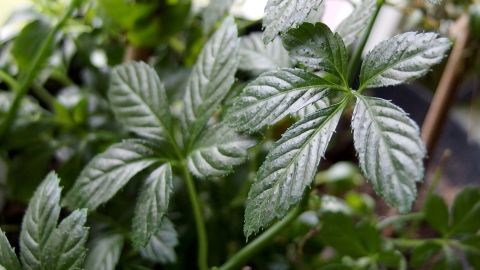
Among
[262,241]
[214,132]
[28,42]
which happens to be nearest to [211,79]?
[214,132]

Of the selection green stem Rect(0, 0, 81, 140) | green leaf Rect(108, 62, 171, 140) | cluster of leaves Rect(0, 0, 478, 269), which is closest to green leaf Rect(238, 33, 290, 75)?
cluster of leaves Rect(0, 0, 478, 269)

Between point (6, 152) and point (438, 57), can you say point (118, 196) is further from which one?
point (438, 57)

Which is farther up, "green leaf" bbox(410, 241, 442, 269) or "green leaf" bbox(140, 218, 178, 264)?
"green leaf" bbox(140, 218, 178, 264)

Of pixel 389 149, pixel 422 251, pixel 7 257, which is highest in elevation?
pixel 389 149

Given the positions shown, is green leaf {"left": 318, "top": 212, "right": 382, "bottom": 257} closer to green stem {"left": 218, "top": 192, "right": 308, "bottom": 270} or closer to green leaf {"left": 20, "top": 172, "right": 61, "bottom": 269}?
green stem {"left": 218, "top": 192, "right": 308, "bottom": 270}

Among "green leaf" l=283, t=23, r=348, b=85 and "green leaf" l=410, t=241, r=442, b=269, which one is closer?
"green leaf" l=283, t=23, r=348, b=85

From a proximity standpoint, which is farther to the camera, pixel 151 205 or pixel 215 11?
pixel 215 11

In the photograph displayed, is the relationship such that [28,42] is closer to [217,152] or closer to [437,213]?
[217,152]
